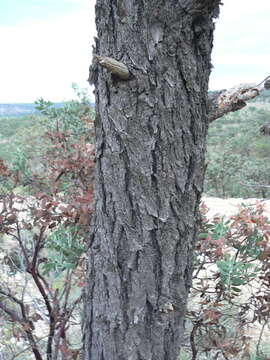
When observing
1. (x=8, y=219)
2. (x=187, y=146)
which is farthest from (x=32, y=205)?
(x=187, y=146)

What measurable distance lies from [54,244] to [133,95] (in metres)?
1.00

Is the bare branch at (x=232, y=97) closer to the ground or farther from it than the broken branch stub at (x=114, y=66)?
closer to the ground

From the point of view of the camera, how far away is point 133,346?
163 cm

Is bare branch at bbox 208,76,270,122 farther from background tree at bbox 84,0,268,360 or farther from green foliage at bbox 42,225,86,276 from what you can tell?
green foliage at bbox 42,225,86,276

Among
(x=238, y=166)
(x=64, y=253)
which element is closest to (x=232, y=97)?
(x=64, y=253)

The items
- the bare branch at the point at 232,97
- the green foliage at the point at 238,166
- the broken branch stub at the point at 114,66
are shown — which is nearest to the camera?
the broken branch stub at the point at 114,66

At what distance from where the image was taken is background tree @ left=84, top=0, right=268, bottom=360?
1358mm

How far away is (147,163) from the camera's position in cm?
143

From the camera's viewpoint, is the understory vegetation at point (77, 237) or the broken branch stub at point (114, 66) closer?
the broken branch stub at point (114, 66)

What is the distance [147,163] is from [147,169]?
0.07 feet

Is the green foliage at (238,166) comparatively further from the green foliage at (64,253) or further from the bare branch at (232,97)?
the bare branch at (232,97)

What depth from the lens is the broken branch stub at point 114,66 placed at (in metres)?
1.27

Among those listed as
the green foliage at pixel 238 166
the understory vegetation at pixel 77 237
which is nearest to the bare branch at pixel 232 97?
the understory vegetation at pixel 77 237

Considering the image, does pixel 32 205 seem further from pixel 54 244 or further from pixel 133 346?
pixel 133 346
